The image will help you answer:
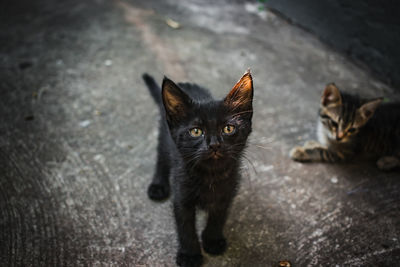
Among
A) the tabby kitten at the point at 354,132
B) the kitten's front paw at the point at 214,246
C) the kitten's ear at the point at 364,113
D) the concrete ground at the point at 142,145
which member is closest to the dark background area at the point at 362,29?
the concrete ground at the point at 142,145

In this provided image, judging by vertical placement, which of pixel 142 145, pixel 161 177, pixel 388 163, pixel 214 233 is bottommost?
pixel 142 145

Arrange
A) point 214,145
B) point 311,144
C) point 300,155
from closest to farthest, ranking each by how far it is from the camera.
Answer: point 214,145 → point 300,155 → point 311,144

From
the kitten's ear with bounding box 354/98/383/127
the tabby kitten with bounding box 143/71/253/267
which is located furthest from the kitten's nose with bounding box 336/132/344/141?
the tabby kitten with bounding box 143/71/253/267

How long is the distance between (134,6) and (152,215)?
403cm

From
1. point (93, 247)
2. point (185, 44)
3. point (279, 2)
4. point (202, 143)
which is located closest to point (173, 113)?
point (202, 143)

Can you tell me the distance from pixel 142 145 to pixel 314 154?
1540 millimetres

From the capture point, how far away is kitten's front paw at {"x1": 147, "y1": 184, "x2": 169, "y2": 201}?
7.99 feet

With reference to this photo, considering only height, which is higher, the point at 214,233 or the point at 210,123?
the point at 210,123

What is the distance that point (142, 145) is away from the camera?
292 cm

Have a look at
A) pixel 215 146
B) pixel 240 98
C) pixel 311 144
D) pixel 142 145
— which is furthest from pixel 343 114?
pixel 142 145

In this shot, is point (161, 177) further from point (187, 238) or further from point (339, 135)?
point (339, 135)

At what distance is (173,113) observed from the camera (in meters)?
1.83

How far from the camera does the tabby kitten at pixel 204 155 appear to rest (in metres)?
1.76

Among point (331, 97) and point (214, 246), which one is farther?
point (331, 97)
